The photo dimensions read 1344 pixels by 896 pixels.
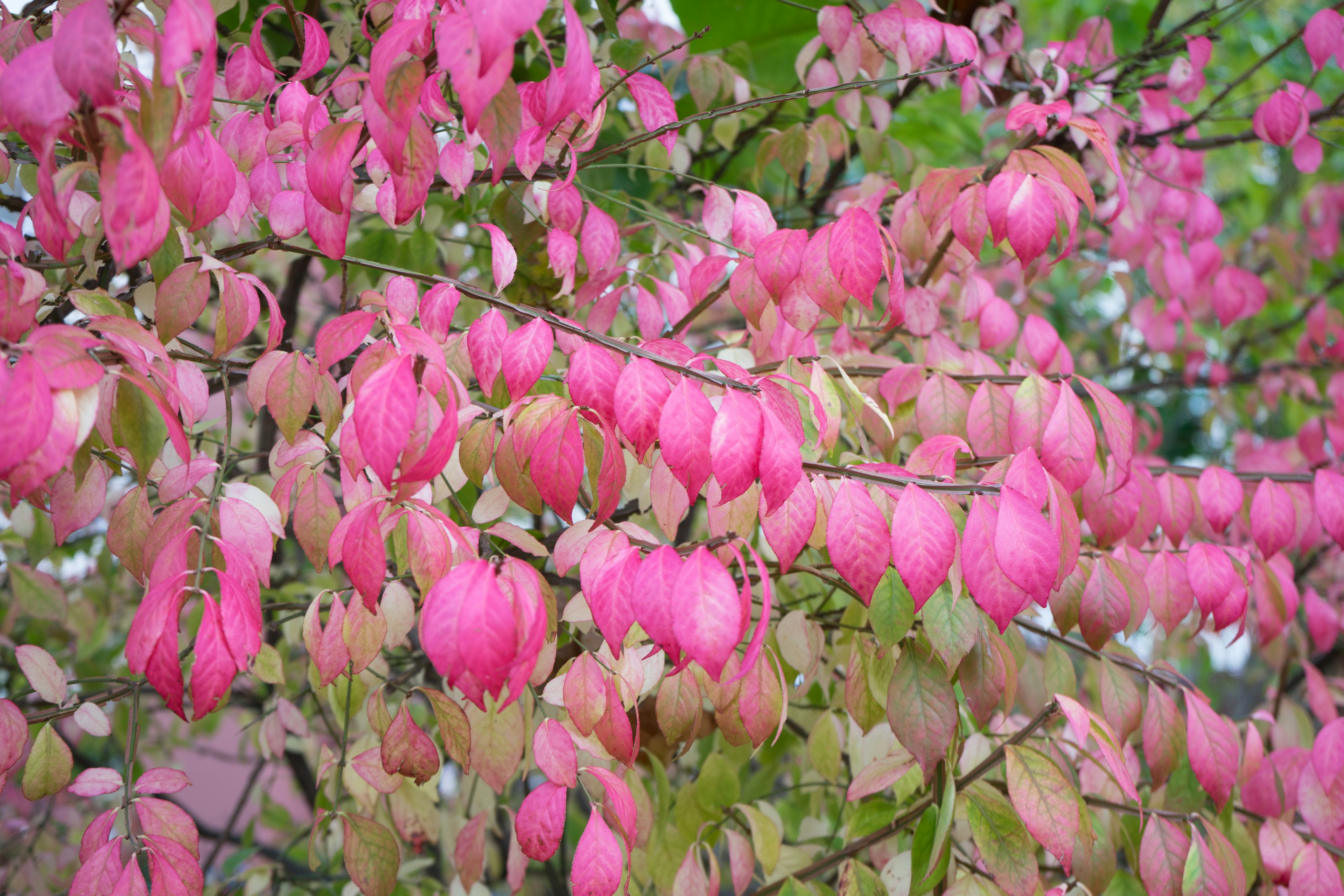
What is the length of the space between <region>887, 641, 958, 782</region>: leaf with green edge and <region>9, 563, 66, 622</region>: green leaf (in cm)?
122

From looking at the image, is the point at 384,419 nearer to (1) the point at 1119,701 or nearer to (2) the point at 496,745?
(2) the point at 496,745

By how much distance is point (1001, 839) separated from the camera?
0.88 metres

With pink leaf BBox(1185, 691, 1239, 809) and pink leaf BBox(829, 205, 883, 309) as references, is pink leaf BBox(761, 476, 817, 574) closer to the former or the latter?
pink leaf BBox(829, 205, 883, 309)

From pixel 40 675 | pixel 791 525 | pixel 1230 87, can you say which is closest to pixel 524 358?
pixel 791 525

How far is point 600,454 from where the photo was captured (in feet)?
2.65

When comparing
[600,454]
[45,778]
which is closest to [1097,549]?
[600,454]

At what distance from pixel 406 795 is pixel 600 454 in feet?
2.13

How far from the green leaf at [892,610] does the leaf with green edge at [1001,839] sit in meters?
0.21

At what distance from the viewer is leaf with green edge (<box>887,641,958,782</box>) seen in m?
0.83

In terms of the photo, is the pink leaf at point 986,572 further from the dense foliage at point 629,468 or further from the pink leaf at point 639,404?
the pink leaf at point 639,404

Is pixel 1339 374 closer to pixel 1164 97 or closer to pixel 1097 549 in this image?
pixel 1164 97

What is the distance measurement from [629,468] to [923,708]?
1.39 ft

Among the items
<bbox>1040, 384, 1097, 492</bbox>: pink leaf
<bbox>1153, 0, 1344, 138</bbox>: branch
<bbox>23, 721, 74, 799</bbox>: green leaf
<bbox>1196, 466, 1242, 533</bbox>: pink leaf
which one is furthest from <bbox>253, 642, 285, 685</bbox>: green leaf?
<bbox>1153, 0, 1344, 138</bbox>: branch

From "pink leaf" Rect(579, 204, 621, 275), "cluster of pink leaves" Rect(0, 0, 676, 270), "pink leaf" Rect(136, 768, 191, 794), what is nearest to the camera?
"cluster of pink leaves" Rect(0, 0, 676, 270)
